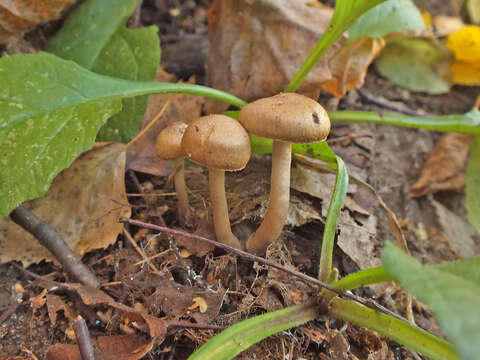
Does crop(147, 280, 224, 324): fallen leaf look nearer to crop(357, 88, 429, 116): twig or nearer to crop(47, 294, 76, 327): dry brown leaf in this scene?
crop(47, 294, 76, 327): dry brown leaf

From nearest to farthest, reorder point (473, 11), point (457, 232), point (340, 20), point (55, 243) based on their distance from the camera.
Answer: point (55, 243) → point (340, 20) → point (457, 232) → point (473, 11)

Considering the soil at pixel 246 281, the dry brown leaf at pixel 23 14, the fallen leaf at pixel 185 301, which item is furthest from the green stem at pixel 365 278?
the dry brown leaf at pixel 23 14

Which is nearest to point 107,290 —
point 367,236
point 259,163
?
point 259,163

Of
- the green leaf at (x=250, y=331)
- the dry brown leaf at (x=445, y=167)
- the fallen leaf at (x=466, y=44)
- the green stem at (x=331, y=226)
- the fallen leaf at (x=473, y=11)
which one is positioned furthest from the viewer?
the fallen leaf at (x=473, y=11)

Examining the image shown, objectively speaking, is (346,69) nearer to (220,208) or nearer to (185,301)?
(220,208)

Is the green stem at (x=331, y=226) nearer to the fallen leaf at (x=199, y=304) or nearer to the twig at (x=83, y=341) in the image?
the fallen leaf at (x=199, y=304)

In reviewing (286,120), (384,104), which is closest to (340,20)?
(286,120)

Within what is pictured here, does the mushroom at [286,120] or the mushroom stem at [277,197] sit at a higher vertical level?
the mushroom at [286,120]
